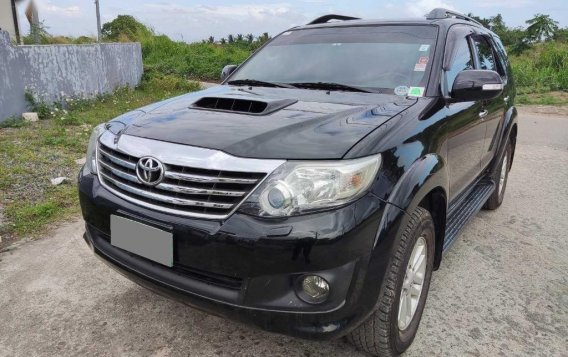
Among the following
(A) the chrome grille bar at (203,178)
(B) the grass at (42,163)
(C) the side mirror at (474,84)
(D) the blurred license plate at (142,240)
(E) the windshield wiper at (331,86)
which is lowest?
(B) the grass at (42,163)

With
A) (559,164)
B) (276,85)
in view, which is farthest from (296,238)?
(559,164)

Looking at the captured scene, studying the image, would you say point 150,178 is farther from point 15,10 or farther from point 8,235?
point 15,10

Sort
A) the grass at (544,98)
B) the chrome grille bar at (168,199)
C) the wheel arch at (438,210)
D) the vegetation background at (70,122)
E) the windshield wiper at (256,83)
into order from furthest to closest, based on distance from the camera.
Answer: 1. the grass at (544,98)
2. the vegetation background at (70,122)
3. the windshield wiper at (256,83)
4. the wheel arch at (438,210)
5. the chrome grille bar at (168,199)

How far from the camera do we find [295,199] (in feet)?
5.79

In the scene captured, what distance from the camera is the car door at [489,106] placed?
3.46m

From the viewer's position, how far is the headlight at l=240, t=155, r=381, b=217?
69.2 inches

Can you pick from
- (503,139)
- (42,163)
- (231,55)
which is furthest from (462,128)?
(231,55)

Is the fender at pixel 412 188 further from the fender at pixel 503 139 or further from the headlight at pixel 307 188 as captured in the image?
the fender at pixel 503 139

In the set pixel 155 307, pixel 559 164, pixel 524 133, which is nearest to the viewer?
pixel 155 307

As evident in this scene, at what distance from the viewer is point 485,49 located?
384 cm

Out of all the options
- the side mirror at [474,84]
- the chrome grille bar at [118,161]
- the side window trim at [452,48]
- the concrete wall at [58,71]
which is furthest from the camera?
the concrete wall at [58,71]

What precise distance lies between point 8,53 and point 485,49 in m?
6.95

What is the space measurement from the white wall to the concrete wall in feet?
15.1

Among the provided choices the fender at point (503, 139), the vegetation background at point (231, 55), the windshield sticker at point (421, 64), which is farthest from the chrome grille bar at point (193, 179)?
the vegetation background at point (231, 55)
